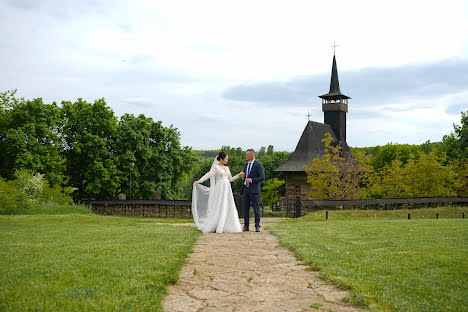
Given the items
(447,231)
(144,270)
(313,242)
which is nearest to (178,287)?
(144,270)

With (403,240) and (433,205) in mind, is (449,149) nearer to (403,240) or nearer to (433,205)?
(433,205)

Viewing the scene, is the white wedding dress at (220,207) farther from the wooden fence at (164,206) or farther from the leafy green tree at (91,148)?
the leafy green tree at (91,148)

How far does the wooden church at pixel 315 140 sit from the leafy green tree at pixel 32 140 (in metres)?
23.3

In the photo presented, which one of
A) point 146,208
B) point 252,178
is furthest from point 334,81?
point 252,178

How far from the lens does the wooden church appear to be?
158 ft

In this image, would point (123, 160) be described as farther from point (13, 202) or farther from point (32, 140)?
point (13, 202)

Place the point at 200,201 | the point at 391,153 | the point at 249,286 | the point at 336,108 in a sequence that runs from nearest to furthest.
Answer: the point at 249,286 < the point at 200,201 < the point at 336,108 < the point at 391,153

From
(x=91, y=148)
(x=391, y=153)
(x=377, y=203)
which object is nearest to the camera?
(x=377, y=203)

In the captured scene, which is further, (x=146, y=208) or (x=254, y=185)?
(x=146, y=208)

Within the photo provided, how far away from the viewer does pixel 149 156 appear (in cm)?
4356

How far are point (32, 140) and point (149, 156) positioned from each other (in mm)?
10786

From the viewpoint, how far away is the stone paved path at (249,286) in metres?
4.88

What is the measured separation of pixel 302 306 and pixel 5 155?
40.9 m

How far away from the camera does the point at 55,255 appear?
748 cm
